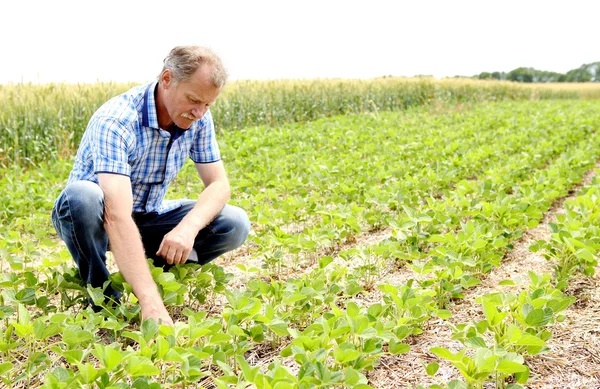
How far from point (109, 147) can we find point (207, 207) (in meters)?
0.61

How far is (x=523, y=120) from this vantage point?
13.3 metres

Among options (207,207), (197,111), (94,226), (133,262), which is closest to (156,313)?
(133,262)

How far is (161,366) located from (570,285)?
2481 millimetres

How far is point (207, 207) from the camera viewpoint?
3.07 meters

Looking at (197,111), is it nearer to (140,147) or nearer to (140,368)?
(140,147)

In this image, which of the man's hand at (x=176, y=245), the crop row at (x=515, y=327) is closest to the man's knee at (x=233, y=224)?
the man's hand at (x=176, y=245)

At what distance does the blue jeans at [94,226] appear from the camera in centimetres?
274

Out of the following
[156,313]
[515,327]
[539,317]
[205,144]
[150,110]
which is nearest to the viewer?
[515,327]

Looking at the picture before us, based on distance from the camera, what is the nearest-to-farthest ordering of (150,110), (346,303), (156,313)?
(156,313)
(346,303)
(150,110)

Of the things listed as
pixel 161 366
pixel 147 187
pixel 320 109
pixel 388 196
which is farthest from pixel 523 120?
pixel 161 366

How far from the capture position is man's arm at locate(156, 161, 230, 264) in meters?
2.77

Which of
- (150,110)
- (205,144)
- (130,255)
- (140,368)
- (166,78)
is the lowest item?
(140,368)

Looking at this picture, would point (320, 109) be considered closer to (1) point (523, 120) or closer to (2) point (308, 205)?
(1) point (523, 120)

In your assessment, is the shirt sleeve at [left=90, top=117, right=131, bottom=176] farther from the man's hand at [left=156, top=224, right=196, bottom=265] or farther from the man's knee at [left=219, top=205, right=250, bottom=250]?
the man's knee at [left=219, top=205, right=250, bottom=250]
